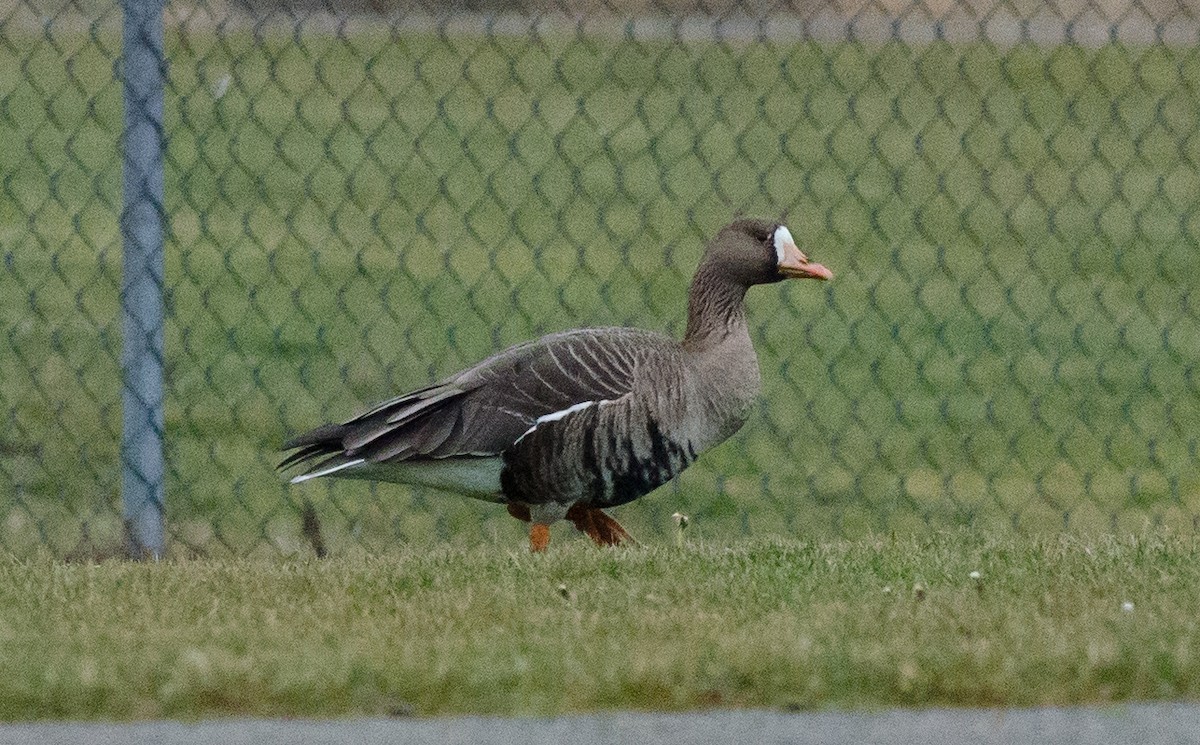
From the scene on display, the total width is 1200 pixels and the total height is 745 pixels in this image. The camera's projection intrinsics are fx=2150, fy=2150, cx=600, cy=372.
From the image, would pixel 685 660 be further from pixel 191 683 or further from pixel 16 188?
pixel 16 188

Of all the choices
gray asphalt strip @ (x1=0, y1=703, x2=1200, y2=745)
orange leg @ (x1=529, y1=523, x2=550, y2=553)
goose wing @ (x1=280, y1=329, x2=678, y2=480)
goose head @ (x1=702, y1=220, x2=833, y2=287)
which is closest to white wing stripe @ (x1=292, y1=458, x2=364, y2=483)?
goose wing @ (x1=280, y1=329, x2=678, y2=480)

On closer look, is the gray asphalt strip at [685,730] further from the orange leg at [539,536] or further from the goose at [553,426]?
the orange leg at [539,536]

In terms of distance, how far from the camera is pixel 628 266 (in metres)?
7.32

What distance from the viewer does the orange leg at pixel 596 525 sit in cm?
625

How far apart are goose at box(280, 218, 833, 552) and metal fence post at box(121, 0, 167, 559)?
1.32 feet

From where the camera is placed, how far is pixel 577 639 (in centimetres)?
434

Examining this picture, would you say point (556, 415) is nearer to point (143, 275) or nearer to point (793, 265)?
point (793, 265)

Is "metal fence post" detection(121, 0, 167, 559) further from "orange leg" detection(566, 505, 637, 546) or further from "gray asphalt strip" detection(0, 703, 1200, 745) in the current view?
"gray asphalt strip" detection(0, 703, 1200, 745)

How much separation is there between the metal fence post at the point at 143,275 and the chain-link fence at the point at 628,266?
237mm

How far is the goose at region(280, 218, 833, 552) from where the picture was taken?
587 centimetres

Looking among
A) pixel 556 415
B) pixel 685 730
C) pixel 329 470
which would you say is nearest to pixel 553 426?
pixel 556 415

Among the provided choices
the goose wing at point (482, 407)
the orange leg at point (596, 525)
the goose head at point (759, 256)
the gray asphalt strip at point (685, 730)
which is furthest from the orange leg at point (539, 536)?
the gray asphalt strip at point (685, 730)

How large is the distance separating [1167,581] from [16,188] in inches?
365

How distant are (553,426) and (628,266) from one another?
155 cm
